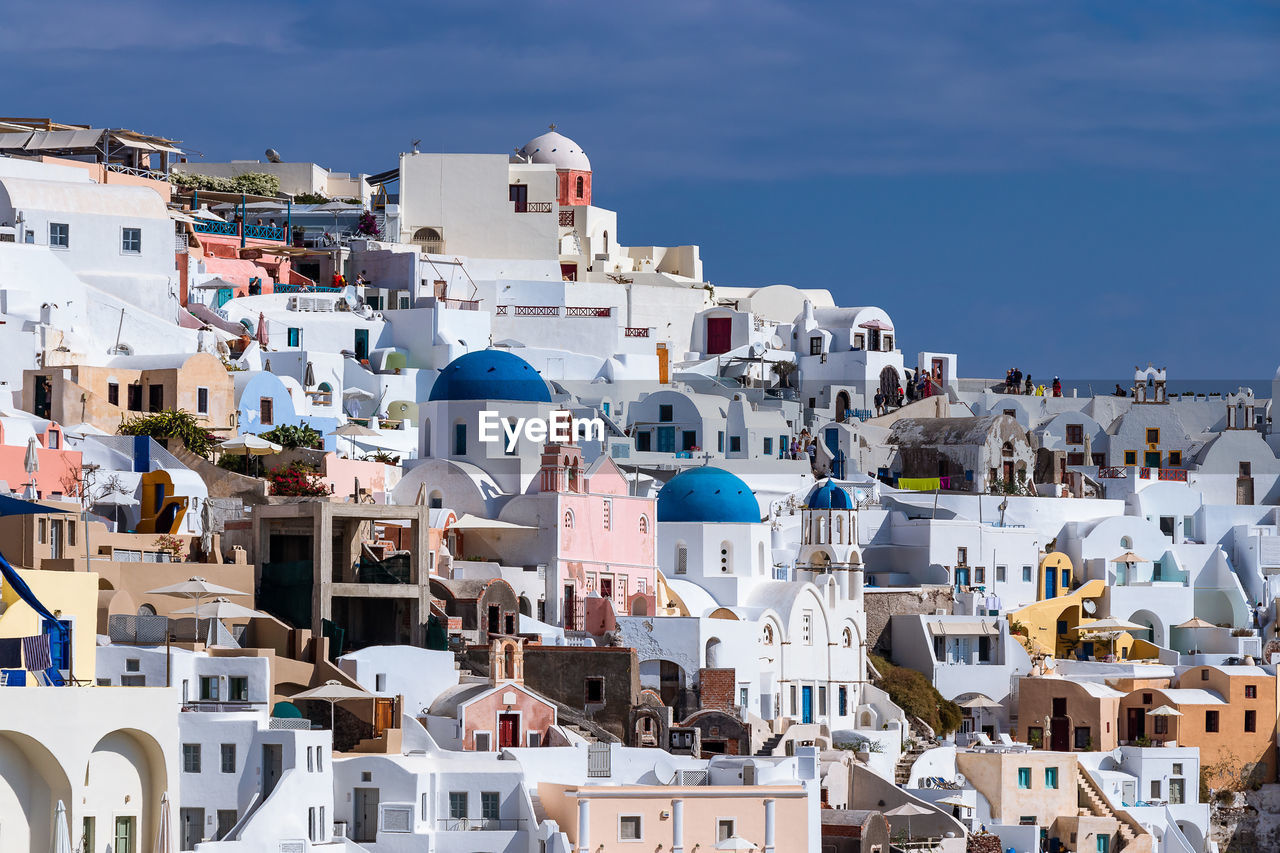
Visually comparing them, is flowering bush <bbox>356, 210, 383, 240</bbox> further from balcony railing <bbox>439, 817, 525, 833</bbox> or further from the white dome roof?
balcony railing <bbox>439, 817, 525, 833</bbox>

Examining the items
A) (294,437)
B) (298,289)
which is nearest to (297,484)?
(294,437)

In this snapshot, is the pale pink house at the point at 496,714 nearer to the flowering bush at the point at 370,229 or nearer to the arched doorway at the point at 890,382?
the arched doorway at the point at 890,382

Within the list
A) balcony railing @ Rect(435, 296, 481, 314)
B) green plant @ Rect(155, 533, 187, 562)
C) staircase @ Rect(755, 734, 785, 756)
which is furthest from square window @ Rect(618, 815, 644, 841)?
balcony railing @ Rect(435, 296, 481, 314)

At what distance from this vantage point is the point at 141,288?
198 feet

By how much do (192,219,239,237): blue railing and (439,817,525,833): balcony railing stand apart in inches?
1252

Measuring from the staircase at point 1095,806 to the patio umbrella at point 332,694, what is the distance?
1663 cm

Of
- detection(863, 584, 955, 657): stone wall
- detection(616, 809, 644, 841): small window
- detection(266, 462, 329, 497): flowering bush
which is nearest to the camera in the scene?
detection(616, 809, 644, 841): small window

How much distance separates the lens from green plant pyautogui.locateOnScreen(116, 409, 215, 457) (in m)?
51.2

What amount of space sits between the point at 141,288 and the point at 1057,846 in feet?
80.9

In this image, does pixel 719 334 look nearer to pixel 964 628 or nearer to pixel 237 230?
pixel 237 230

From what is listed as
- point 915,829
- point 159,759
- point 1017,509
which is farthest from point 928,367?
point 159,759

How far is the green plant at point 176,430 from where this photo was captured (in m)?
51.2

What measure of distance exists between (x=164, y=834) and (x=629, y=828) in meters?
8.24

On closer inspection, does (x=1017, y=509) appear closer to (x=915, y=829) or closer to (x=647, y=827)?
(x=915, y=829)
